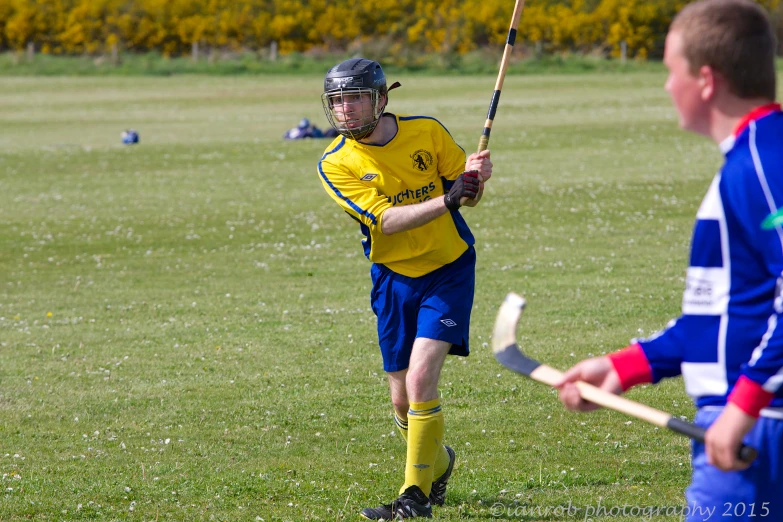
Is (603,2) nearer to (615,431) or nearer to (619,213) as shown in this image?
(619,213)

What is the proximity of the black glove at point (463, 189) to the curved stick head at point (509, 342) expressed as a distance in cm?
189

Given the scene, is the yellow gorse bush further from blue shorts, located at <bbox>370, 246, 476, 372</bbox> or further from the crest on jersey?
blue shorts, located at <bbox>370, 246, 476, 372</bbox>

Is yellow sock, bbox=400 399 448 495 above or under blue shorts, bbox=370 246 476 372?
under

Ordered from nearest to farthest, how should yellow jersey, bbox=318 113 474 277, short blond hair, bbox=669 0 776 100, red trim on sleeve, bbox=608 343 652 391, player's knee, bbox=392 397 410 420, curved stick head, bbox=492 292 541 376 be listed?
short blond hair, bbox=669 0 776 100 → red trim on sleeve, bbox=608 343 652 391 → curved stick head, bbox=492 292 541 376 → yellow jersey, bbox=318 113 474 277 → player's knee, bbox=392 397 410 420

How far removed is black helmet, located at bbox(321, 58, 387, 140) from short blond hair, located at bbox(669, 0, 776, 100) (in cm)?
301

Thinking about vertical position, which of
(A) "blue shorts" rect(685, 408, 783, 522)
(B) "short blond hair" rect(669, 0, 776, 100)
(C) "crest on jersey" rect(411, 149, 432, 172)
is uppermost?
(B) "short blond hair" rect(669, 0, 776, 100)

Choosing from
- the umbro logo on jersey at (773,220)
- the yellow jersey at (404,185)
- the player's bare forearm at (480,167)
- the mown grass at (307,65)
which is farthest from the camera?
the mown grass at (307,65)

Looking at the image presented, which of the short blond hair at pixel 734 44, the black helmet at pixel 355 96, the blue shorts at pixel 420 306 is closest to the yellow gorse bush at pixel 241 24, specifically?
the black helmet at pixel 355 96

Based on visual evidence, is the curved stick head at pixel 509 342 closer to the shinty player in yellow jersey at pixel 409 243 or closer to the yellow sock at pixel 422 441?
the shinty player in yellow jersey at pixel 409 243

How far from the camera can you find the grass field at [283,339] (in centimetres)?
626

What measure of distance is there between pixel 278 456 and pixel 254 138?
25752 mm

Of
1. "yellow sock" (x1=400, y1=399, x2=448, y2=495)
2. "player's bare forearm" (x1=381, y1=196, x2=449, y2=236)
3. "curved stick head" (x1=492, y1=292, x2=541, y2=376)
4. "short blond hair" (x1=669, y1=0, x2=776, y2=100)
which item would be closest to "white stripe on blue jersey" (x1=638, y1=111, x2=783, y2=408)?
"short blond hair" (x1=669, y1=0, x2=776, y2=100)

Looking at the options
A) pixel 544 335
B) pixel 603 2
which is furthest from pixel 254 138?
pixel 603 2

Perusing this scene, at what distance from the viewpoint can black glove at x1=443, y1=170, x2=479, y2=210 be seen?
5.45 meters
